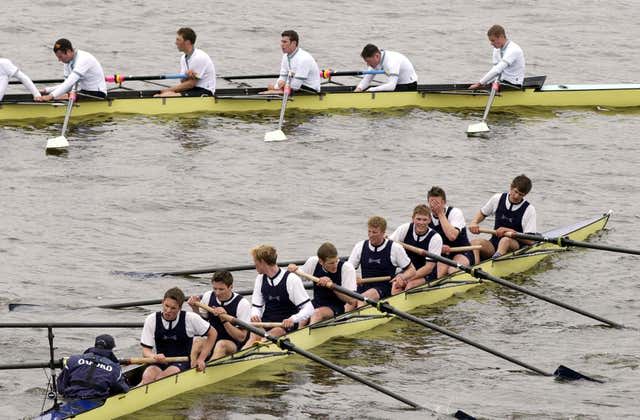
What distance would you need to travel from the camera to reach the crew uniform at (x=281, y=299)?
59.9ft

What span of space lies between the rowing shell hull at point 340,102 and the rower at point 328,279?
1139 centimetres

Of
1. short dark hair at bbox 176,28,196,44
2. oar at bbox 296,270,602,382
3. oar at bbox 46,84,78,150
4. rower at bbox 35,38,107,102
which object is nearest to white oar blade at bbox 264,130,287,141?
short dark hair at bbox 176,28,196,44

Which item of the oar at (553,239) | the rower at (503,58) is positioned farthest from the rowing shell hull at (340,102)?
the oar at (553,239)

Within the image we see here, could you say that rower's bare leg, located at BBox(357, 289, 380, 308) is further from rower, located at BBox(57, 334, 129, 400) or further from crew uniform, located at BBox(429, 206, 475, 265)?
rower, located at BBox(57, 334, 129, 400)

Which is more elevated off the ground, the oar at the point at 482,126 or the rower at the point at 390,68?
the rower at the point at 390,68

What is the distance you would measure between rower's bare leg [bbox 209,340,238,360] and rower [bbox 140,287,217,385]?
37 cm

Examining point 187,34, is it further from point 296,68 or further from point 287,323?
point 287,323

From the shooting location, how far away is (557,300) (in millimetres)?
20750

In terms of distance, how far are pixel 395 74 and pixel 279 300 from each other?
12.9 metres

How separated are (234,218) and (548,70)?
53.1ft

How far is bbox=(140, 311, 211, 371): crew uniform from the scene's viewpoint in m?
16.9

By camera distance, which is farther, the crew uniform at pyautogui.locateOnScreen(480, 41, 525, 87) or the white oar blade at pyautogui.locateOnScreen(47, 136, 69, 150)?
the crew uniform at pyautogui.locateOnScreen(480, 41, 525, 87)

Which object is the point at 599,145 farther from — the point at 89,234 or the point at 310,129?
the point at 89,234

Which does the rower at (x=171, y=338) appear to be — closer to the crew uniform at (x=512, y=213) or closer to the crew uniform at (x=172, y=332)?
the crew uniform at (x=172, y=332)
